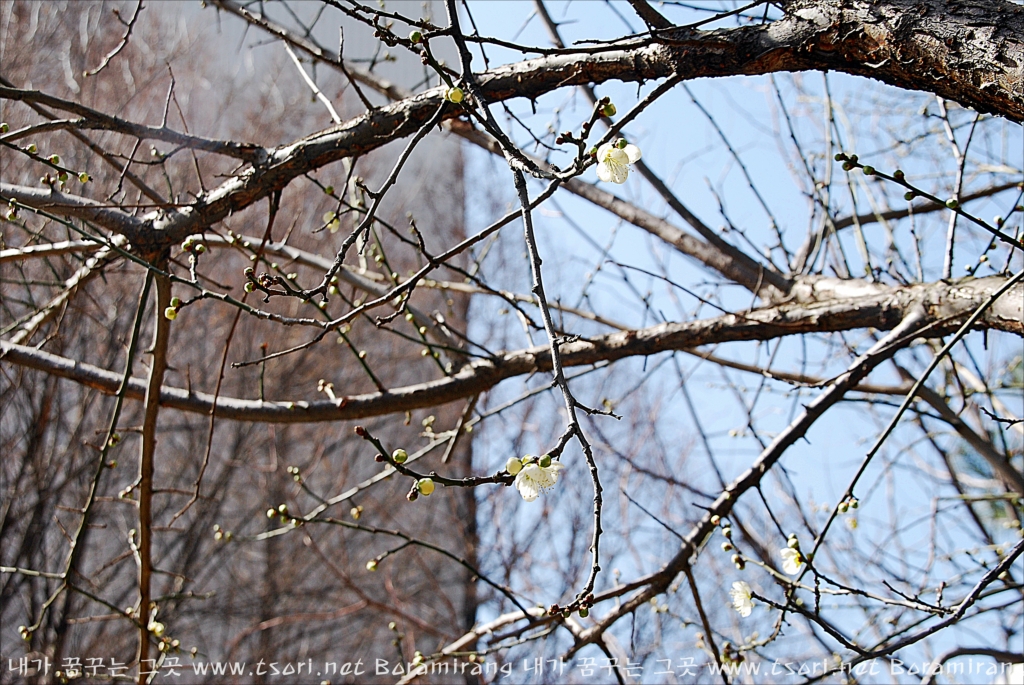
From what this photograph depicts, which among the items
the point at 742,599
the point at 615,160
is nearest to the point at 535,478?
the point at 615,160

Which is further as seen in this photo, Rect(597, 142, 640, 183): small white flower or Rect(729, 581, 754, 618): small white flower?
Rect(729, 581, 754, 618): small white flower

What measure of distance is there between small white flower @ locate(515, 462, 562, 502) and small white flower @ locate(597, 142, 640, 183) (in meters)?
0.34

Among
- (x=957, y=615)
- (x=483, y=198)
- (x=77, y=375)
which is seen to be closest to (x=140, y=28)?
(x=483, y=198)

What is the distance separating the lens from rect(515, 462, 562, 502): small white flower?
619 mm

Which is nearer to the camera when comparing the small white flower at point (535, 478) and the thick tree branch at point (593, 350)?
the small white flower at point (535, 478)

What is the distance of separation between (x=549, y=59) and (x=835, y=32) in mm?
369

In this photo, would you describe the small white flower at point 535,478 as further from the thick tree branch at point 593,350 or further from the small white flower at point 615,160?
the thick tree branch at point 593,350

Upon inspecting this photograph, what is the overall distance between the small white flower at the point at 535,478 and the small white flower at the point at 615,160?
337 mm

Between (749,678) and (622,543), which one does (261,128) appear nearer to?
(622,543)

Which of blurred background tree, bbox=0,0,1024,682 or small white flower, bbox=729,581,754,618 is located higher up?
A: blurred background tree, bbox=0,0,1024,682

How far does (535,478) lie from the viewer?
25.0 inches

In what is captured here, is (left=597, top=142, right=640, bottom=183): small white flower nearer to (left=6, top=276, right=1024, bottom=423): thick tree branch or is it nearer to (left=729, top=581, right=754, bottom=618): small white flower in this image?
(left=6, top=276, right=1024, bottom=423): thick tree branch

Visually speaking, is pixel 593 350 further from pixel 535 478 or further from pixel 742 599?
pixel 535 478

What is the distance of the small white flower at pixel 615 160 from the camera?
81 centimetres
